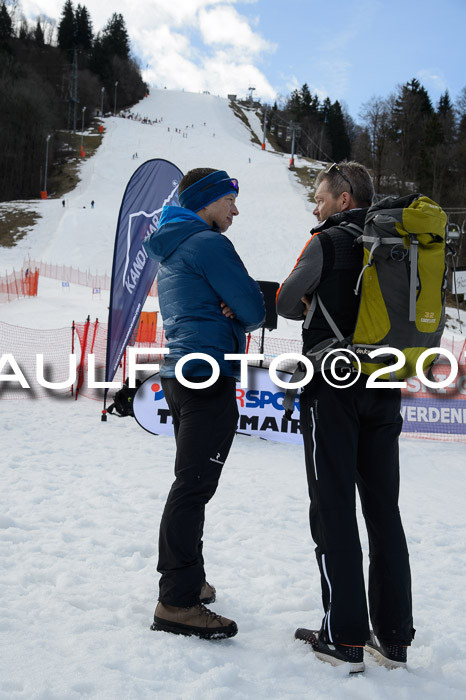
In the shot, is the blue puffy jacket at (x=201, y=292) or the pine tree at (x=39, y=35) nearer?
the blue puffy jacket at (x=201, y=292)

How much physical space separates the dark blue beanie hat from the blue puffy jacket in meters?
0.07

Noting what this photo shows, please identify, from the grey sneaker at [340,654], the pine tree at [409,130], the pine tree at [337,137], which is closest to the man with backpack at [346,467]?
the grey sneaker at [340,654]

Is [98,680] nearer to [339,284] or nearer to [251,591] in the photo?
[251,591]

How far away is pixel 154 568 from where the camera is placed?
303 cm

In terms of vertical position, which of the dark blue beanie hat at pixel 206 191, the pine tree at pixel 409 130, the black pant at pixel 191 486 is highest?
the pine tree at pixel 409 130

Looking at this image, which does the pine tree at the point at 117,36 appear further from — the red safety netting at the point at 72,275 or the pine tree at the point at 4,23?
the red safety netting at the point at 72,275

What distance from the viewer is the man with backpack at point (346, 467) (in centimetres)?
201

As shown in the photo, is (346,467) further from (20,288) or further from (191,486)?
(20,288)

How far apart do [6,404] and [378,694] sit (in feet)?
22.3

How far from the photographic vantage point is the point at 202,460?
87.6 inches

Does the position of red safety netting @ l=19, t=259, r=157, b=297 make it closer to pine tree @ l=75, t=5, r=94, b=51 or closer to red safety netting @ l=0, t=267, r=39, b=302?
red safety netting @ l=0, t=267, r=39, b=302

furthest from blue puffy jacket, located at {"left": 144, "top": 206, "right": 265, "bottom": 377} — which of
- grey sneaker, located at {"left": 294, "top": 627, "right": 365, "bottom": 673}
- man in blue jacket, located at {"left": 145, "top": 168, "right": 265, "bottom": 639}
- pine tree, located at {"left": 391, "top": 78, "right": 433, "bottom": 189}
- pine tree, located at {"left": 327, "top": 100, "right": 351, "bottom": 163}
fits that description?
pine tree, located at {"left": 327, "top": 100, "right": 351, "bottom": 163}

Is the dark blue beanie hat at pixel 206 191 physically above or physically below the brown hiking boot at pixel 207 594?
above

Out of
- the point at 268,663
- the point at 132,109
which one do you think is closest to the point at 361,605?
the point at 268,663
